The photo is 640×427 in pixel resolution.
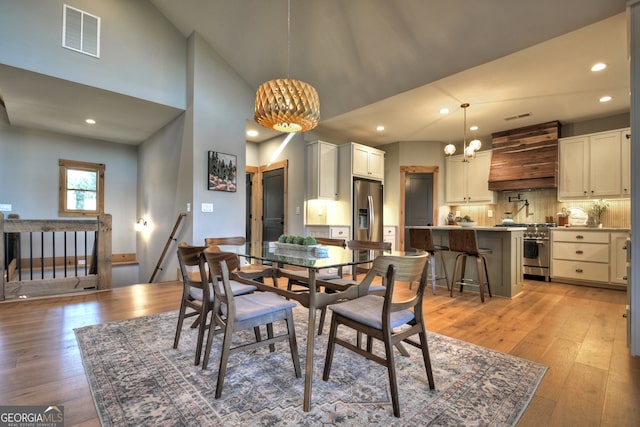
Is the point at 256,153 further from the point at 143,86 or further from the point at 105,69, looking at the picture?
the point at 105,69

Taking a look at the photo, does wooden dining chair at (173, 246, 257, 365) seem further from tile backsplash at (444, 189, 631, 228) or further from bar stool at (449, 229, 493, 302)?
tile backsplash at (444, 189, 631, 228)

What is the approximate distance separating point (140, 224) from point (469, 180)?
7.08m

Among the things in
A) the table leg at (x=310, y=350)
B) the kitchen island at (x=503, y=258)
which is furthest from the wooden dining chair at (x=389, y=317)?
the kitchen island at (x=503, y=258)

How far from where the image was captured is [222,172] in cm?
468

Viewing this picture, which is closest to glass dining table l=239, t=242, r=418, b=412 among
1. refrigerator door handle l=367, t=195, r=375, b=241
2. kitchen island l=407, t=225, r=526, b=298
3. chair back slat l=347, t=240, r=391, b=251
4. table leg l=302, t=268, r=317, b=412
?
table leg l=302, t=268, r=317, b=412

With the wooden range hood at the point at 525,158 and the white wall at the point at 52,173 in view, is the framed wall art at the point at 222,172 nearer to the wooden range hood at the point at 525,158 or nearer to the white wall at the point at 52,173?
the white wall at the point at 52,173

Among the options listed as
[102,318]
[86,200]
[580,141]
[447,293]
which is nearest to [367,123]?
[447,293]

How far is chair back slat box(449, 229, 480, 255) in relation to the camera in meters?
3.55

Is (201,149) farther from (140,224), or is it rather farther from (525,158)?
(525,158)

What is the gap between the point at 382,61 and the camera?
3.82 meters

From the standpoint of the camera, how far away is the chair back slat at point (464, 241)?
355cm

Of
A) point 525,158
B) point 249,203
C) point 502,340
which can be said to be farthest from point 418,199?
point 502,340

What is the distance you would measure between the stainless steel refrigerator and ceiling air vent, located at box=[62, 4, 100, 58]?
14.1ft

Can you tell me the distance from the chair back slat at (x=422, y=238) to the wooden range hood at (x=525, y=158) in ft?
8.56
